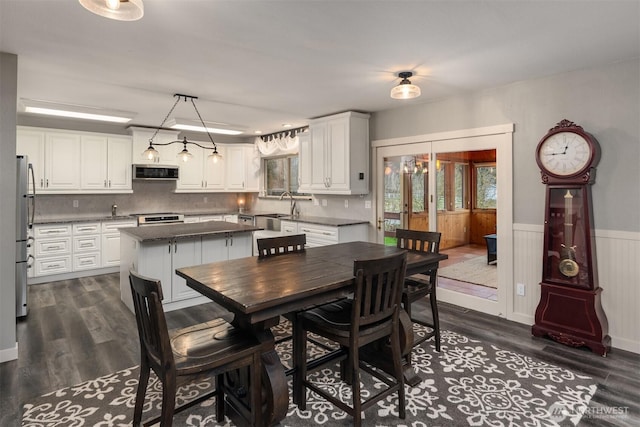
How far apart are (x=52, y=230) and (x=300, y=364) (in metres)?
4.81

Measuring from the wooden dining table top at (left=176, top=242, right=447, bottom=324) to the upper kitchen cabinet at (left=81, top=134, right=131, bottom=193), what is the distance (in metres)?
4.44

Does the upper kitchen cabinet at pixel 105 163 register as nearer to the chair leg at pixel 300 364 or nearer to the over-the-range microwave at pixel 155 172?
the over-the-range microwave at pixel 155 172

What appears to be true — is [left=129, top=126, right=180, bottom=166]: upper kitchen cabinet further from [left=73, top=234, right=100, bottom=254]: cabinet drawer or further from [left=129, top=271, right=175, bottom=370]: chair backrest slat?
[left=129, top=271, right=175, bottom=370]: chair backrest slat

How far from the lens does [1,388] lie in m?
2.43

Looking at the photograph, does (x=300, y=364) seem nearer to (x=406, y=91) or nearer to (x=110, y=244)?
(x=406, y=91)

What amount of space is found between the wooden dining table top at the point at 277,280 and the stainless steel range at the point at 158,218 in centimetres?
406

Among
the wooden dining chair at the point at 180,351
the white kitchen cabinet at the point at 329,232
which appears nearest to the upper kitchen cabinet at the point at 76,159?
the white kitchen cabinet at the point at 329,232

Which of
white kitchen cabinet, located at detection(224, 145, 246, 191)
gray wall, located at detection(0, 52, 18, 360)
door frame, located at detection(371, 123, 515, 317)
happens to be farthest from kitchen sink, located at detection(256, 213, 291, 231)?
gray wall, located at detection(0, 52, 18, 360)

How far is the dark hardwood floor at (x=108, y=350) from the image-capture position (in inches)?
92.2

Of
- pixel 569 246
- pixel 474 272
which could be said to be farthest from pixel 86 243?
pixel 569 246

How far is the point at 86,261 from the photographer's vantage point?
5430mm

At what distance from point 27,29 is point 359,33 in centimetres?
232

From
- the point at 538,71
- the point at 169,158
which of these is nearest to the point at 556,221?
the point at 538,71

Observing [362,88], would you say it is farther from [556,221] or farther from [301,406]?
[301,406]
